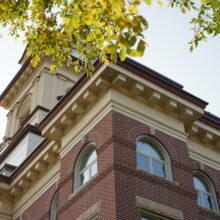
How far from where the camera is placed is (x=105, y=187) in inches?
472

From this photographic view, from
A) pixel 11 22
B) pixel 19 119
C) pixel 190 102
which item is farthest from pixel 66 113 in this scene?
pixel 19 119

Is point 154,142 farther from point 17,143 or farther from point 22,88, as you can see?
point 22,88

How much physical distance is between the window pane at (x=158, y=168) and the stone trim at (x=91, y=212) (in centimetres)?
247

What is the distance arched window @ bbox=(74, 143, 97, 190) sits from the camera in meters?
13.5

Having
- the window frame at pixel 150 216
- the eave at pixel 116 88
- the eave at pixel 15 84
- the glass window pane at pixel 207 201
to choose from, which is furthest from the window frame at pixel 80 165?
the eave at pixel 15 84

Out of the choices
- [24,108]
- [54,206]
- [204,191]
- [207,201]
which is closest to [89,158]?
[54,206]

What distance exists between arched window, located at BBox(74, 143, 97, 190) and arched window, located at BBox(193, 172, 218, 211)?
4002mm

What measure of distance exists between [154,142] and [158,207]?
9.05 feet

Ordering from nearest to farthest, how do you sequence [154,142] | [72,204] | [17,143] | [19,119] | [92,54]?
[92,54], [72,204], [154,142], [17,143], [19,119]

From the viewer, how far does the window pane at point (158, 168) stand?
13484 mm

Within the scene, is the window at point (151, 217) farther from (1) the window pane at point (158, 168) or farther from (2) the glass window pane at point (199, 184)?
(2) the glass window pane at point (199, 184)

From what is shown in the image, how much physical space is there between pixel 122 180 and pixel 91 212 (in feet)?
4.42

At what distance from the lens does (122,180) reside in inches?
467

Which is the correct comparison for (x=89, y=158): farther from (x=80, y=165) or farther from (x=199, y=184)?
(x=199, y=184)
